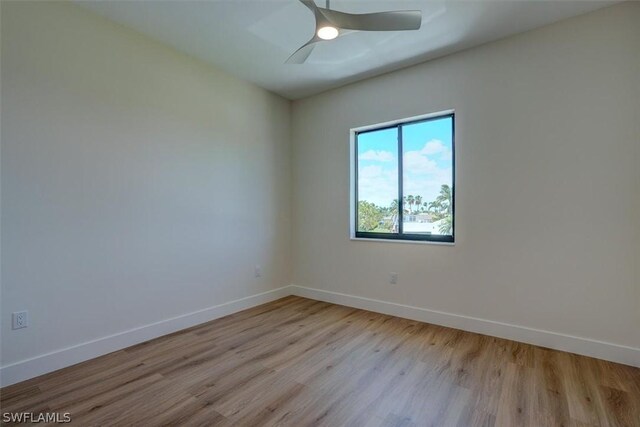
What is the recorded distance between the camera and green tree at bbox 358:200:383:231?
3.57 m

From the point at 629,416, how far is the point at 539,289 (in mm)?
1006

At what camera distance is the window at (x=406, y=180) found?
10.1ft

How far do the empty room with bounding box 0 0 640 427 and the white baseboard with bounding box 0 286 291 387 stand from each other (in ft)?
0.05

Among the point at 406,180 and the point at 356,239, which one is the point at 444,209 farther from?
the point at 356,239

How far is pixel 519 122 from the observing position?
2.60m

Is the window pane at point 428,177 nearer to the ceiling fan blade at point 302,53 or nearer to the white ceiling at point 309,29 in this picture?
the white ceiling at point 309,29

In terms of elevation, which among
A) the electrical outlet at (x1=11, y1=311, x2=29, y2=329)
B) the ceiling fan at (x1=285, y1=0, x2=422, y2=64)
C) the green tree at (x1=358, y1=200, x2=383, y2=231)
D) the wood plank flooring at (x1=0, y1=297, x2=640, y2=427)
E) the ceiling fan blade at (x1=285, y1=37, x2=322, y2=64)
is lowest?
the wood plank flooring at (x1=0, y1=297, x2=640, y2=427)

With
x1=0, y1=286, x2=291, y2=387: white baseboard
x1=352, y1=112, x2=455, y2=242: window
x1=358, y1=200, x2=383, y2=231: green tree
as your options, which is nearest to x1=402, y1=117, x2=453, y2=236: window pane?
x1=352, y1=112, x2=455, y2=242: window

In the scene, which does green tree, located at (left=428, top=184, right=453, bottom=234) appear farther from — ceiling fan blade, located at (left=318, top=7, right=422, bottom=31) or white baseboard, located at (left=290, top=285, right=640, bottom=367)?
ceiling fan blade, located at (left=318, top=7, right=422, bottom=31)

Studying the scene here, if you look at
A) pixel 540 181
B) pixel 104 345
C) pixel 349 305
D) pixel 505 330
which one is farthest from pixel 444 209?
pixel 104 345

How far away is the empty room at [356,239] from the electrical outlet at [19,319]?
0.02 meters

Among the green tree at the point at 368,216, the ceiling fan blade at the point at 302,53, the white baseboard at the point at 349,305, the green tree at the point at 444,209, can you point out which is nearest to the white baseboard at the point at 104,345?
the white baseboard at the point at 349,305

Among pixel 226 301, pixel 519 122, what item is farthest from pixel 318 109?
pixel 226 301

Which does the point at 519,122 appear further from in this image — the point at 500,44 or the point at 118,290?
the point at 118,290
